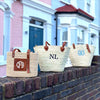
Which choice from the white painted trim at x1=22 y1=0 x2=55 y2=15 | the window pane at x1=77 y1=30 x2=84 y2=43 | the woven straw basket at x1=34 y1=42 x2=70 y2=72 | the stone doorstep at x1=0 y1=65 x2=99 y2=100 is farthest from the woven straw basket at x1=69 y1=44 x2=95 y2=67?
the window pane at x1=77 y1=30 x2=84 y2=43

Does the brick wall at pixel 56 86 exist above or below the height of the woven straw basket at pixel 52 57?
below

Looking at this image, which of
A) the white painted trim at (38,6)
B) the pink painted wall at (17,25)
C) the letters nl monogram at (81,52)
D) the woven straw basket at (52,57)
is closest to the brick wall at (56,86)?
the woven straw basket at (52,57)

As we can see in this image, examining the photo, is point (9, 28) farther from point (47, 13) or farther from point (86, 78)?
point (86, 78)

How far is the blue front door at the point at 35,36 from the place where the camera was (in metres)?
7.74

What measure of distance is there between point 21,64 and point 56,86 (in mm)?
509

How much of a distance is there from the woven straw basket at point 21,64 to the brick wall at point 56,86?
83 millimetres

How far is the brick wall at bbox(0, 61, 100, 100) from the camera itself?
150 centimetres

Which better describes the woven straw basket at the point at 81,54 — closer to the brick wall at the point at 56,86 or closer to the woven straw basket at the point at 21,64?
the brick wall at the point at 56,86

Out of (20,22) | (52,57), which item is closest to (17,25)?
(20,22)

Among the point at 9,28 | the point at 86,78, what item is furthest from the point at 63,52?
the point at 9,28

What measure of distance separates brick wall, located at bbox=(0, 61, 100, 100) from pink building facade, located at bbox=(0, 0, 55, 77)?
11.3 ft

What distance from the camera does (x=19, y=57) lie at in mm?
1749

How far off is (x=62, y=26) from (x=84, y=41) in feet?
8.29

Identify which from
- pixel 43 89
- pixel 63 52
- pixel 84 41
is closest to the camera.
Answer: pixel 43 89
